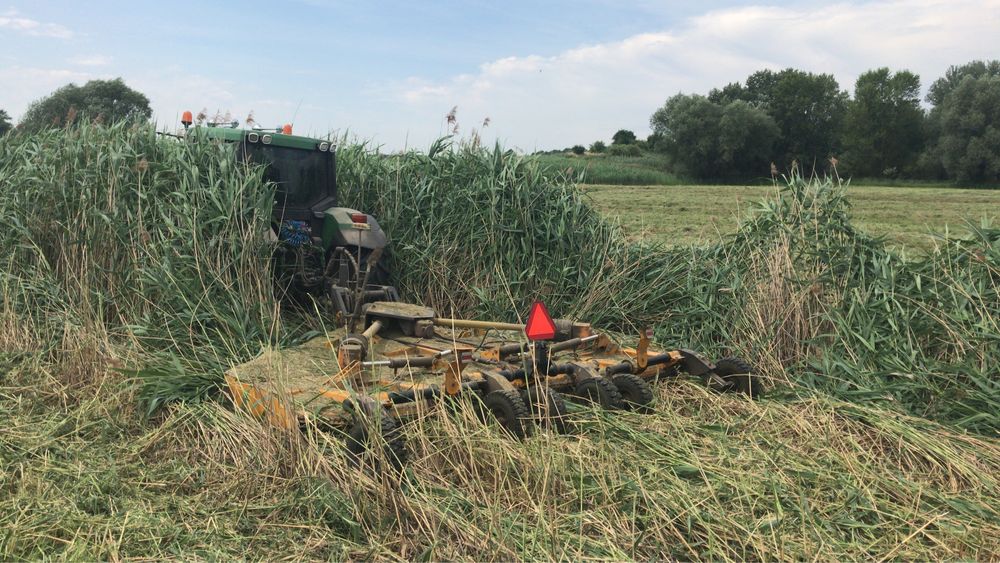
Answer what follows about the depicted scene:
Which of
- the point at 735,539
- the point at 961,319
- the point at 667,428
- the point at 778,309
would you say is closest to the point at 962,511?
the point at 735,539

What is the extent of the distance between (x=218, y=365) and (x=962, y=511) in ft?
14.6

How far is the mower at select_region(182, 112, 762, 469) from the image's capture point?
4203 mm

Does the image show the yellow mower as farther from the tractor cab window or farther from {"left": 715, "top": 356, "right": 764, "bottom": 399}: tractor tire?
the tractor cab window

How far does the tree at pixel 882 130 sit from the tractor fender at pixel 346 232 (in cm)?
4540

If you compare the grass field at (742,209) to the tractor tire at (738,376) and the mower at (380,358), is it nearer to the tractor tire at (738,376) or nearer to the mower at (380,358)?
the mower at (380,358)

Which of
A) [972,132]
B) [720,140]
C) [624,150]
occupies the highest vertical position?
[972,132]

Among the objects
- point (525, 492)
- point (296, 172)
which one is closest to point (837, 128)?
point (296, 172)

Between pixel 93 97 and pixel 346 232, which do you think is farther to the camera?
pixel 93 97

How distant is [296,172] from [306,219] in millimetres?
442

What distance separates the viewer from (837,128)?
49.4 m

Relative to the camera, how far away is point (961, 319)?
511cm

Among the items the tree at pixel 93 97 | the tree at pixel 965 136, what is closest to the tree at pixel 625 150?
the tree at pixel 965 136

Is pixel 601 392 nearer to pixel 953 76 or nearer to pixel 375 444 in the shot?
pixel 375 444

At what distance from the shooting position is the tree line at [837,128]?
40.8m
